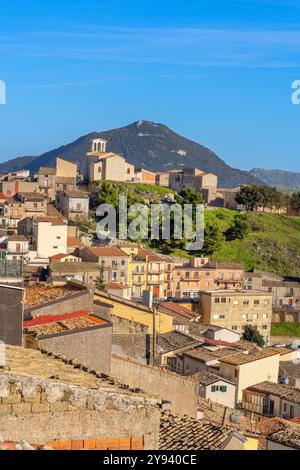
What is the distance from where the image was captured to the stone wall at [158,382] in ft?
41.3

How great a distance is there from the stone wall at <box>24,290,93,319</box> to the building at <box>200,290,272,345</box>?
87.4 feet

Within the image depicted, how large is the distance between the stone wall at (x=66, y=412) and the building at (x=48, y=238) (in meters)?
36.1

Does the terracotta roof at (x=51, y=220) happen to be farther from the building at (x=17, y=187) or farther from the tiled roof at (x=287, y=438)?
the tiled roof at (x=287, y=438)

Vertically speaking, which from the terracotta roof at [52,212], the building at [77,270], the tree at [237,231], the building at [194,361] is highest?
the terracotta roof at [52,212]

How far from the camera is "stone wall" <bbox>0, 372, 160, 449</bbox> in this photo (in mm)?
5684

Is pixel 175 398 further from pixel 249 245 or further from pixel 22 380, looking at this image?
pixel 249 245

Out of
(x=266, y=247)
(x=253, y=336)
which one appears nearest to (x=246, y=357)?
(x=253, y=336)

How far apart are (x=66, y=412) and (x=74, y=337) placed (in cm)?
525

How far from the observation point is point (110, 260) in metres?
40.5

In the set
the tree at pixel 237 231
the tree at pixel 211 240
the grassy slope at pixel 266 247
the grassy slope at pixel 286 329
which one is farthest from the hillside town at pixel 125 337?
the tree at pixel 237 231

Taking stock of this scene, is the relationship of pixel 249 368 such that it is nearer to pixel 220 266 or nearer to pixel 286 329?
pixel 286 329

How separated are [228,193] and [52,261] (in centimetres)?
2856

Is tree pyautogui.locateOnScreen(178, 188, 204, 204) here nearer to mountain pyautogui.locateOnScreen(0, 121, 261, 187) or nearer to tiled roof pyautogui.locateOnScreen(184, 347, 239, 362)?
tiled roof pyautogui.locateOnScreen(184, 347, 239, 362)

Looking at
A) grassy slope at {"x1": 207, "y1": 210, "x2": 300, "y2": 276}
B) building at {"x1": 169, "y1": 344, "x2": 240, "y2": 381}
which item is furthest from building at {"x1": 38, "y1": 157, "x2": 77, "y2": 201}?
building at {"x1": 169, "y1": 344, "x2": 240, "y2": 381}
